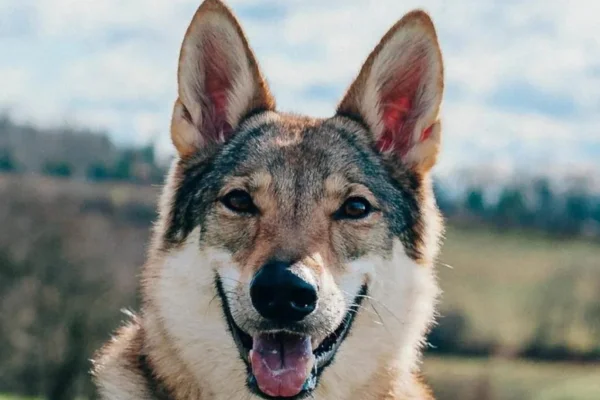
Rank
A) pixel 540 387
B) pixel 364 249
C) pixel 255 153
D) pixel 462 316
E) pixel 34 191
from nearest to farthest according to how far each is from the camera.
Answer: pixel 364 249
pixel 255 153
pixel 34 191
pixel 540 387
pixel 462 316

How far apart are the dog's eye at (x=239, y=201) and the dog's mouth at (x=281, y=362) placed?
79 cm

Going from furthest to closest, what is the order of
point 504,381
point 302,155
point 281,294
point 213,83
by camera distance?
point 504,381, point 213,83, point 302,155, point 281,294

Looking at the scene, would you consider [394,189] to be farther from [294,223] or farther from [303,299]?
[303,299]

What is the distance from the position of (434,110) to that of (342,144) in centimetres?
75

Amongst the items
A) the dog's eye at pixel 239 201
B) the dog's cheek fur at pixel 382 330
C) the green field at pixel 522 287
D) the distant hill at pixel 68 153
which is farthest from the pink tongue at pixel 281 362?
the distant hill at pixel 68 153

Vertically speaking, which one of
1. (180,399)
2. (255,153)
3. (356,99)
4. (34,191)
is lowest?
(34,191)

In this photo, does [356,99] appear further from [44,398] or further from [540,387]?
[540,387]

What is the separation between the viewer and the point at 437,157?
639cm

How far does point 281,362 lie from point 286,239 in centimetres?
76

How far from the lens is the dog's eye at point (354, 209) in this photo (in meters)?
5.68

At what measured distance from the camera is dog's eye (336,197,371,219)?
5.68 m

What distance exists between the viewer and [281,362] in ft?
16.2

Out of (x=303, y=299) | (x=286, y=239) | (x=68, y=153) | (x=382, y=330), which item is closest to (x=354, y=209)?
(x=286, y=239)

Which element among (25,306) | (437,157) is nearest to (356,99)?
(437,157)
